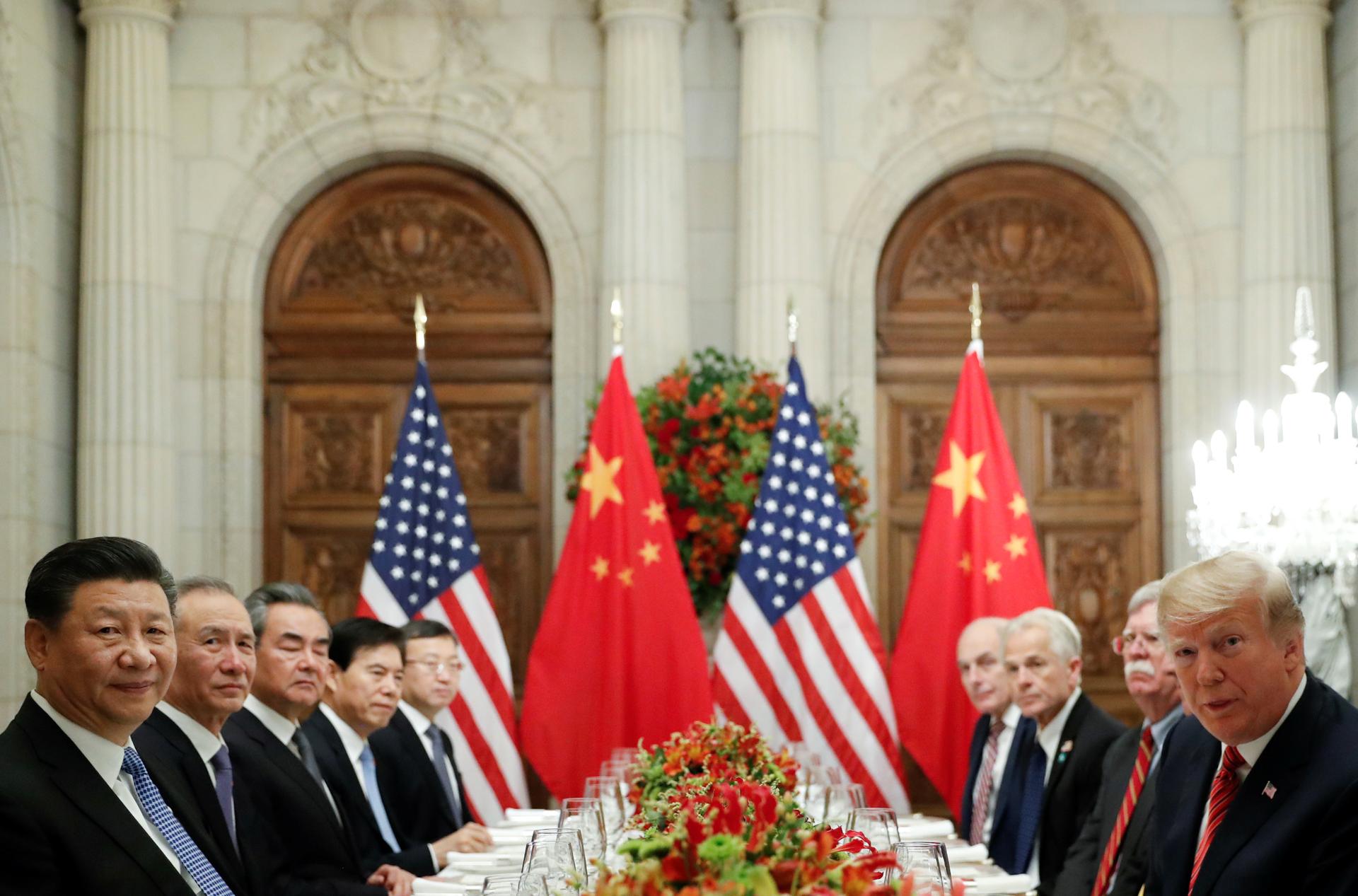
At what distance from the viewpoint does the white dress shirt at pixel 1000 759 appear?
605cm

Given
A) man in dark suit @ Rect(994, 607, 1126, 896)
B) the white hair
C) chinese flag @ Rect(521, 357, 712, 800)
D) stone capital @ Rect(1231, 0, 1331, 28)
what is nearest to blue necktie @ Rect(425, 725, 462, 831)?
chinese flag @ Rect(521, 357, 712, 800)

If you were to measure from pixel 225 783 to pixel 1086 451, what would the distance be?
6204 millimetres

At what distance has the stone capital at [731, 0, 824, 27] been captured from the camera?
28.2 feet

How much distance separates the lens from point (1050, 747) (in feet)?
18.0

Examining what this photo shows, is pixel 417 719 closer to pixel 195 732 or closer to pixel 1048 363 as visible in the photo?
pixel 195 732

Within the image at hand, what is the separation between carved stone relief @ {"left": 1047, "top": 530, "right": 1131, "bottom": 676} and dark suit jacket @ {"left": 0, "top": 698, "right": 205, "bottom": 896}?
6809mm

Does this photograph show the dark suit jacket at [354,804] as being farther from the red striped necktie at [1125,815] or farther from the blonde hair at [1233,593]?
the blonde hair at [1233,593]

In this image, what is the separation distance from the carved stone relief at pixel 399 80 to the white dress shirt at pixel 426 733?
3.61 meters

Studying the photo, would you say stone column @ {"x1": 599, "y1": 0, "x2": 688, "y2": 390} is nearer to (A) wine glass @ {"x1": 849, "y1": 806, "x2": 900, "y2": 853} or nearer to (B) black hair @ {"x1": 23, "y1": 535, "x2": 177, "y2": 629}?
(A) wine glass @ {"x1": 849, "y1": 806, "x2": 900, "y2": 853}

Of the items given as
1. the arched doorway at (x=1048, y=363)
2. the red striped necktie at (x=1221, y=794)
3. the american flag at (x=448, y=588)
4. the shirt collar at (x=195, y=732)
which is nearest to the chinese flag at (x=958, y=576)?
the arched doorway at (x=1048, y=363)

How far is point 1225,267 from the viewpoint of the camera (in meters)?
8.80

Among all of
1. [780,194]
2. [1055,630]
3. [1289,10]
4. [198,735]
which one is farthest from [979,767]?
[1289,10]

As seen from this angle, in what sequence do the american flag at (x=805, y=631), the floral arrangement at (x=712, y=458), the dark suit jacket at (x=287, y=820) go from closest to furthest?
1. the dark suit jacket at (x=287, y=820)
2. the american flag at (x=805, y=631)
3. the floral arrangement at (x=712, y=458)

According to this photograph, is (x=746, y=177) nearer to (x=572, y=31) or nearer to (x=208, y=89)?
(x=572, y=31)
